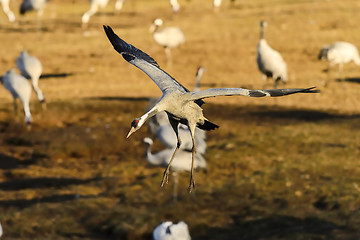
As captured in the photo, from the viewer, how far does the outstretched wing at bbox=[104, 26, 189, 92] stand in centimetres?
660

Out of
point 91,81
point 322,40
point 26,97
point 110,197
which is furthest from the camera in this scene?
point 322,40

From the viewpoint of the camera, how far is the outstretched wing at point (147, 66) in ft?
21.7

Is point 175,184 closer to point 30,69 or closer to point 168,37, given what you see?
point 30,69

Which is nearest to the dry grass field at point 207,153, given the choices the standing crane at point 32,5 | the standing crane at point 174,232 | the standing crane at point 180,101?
the standing crane at point 174,232

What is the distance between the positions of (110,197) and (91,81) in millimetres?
8602

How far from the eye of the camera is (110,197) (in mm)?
11070

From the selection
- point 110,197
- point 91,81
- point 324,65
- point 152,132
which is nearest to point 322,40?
point 324,65

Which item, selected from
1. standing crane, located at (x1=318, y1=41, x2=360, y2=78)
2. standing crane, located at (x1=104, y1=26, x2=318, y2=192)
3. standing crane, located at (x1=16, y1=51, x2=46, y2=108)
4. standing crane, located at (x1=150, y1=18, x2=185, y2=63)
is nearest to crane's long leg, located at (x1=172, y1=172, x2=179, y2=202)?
standing crane, located at (x1=104, y1=26, x2=318, y2=192)

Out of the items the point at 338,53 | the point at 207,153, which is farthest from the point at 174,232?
the point at 338,53

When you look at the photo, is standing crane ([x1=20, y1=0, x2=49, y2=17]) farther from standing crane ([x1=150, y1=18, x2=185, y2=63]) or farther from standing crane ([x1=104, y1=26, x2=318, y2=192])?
standing crane ([x1=104, y1=26, x2=318, y2=192])

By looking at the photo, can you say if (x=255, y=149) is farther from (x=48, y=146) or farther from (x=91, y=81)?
(x=91, y=81)

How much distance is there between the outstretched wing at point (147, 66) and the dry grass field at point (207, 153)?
323cm

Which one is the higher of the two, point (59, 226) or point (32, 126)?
point (32, 126)

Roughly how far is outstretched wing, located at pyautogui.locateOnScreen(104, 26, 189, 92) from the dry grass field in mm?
3233
